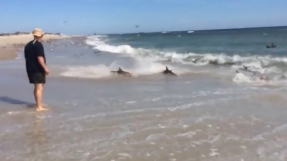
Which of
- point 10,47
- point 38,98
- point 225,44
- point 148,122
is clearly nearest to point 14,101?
point 38,98

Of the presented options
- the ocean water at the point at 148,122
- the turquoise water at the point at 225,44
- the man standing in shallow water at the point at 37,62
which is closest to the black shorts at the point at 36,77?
the man standing in shallow water at the point at 37,62

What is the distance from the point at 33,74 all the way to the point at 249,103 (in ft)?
15.1

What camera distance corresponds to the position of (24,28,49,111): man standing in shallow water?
7.54 metres

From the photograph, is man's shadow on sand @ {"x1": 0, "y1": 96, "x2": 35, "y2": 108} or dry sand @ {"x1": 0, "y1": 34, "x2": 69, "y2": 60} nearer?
man's shadow on sand @ {"x1": 0, "y1": 96, "x2": 35, "y2": 108}

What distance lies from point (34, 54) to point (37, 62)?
0.58 feet

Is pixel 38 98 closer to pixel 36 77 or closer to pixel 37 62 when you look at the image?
pixel 36 77

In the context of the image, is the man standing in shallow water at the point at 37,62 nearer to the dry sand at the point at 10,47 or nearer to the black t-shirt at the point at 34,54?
the black t-shirt at the point at 34,54

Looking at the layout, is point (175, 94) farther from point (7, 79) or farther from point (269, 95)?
point (7, 79)

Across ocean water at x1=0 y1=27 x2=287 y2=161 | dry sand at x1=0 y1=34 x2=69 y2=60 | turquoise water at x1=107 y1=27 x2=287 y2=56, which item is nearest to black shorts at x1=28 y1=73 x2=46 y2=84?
ocean water at x1=0 y1=27 x2=287 y2=161

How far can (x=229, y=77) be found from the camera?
12.2m

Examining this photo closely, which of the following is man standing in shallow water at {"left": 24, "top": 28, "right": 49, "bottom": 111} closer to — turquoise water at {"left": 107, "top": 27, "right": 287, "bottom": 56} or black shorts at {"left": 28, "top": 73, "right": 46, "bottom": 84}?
black shorts at {"left": 28, "top": 73, "right": 46, "bottom": 84}

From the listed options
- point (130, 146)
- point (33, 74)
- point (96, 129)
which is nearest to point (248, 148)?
point (130, 146)

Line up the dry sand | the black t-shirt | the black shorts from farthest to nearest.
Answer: the dry sand < the black shorts < the black t-shirt

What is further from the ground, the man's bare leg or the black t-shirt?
the black t-shirt
